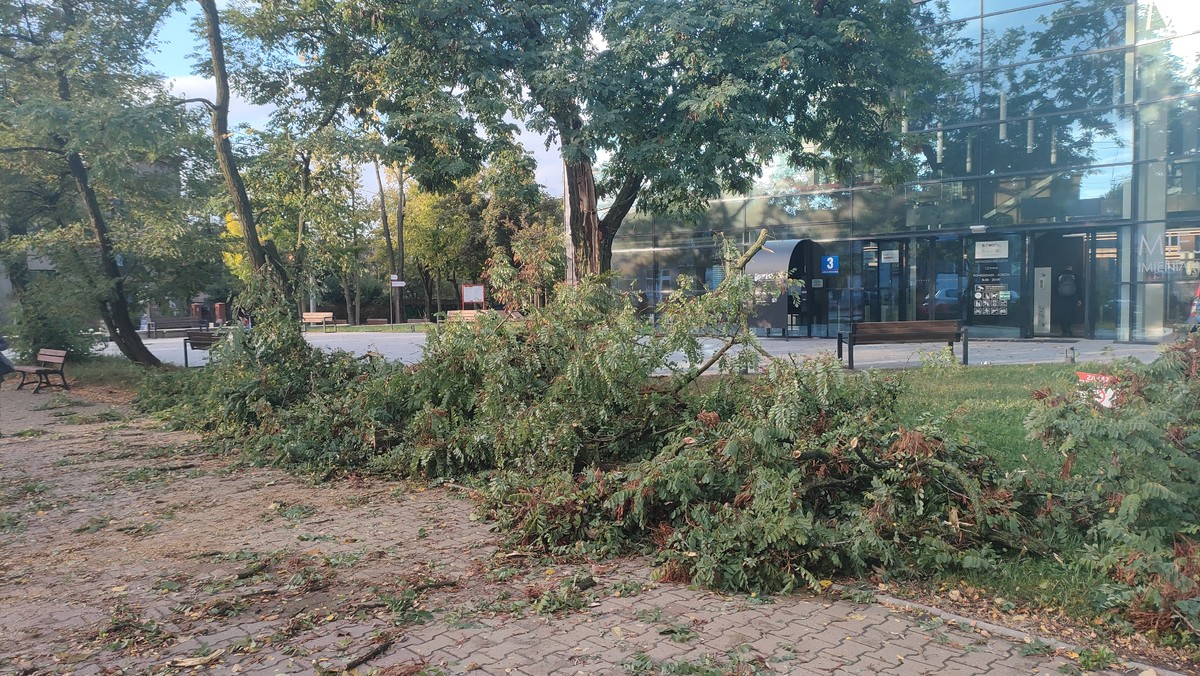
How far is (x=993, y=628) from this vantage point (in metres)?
3.78

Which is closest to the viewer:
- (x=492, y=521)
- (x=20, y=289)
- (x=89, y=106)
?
(x=492, y=521)

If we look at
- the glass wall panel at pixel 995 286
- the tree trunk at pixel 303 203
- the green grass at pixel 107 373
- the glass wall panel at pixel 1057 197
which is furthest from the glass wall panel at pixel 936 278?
the green grass at pixel 107 373

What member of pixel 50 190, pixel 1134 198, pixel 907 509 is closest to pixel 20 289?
pixel 50 190

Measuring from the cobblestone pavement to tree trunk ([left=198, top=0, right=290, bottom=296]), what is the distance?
22.8 ft

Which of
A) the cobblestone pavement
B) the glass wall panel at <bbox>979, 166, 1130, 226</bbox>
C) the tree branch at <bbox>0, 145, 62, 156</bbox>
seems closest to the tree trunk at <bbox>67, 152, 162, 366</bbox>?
the tree branch at <bbox>0, 145, 62, 156</bbox>

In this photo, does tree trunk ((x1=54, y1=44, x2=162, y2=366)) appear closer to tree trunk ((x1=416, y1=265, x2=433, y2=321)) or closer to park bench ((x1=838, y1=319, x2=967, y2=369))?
park bench ((x1=838, y1=319, x2=967, y2=369))

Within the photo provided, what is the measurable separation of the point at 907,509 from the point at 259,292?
8.64 metres

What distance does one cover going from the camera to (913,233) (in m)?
20.6

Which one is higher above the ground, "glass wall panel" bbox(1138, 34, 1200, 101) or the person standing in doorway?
"glass wall panel" bbox(1138, 34, 1200, 101)

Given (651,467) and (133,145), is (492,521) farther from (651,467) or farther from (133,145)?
(133,145)

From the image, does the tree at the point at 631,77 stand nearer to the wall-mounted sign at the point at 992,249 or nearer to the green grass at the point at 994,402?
the green grass at the point at 994,402

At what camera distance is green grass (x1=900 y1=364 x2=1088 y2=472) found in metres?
6.08

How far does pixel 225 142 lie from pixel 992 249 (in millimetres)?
17200

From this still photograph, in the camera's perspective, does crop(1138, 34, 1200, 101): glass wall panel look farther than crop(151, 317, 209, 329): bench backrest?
No
